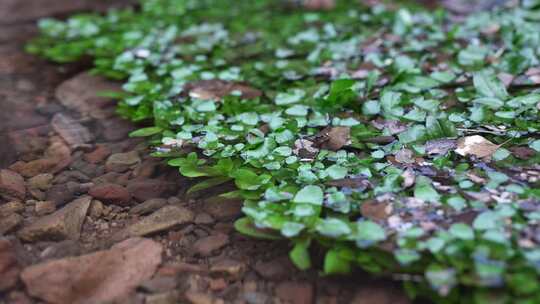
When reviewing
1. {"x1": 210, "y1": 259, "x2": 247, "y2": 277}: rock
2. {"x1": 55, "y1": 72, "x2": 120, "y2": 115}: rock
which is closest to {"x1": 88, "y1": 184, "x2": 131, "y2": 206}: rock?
{"x1": 210, "y1": 259, "x2": 247, "y2": 277}: rock

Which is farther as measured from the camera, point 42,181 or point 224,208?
point 42,181


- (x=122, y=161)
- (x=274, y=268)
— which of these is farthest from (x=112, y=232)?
(x=274, y=268)

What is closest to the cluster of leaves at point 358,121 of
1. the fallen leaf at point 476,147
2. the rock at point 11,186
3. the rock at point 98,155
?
the fallen leaf at point 476,147

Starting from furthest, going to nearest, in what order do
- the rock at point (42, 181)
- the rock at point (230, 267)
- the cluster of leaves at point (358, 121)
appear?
the rock at point (42, 181), the rock at point (230, 267), the cluster of leaves at point (358, 121)

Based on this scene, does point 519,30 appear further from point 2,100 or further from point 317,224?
point 2,100

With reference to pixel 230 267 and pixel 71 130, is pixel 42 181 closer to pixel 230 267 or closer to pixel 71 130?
pixel 71 130

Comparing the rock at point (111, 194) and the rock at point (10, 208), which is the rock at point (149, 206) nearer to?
the rock at point (111, 194)

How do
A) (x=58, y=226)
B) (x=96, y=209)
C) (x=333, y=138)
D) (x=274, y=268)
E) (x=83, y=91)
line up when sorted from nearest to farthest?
(x=274, y=268), (x=58, y=226), (x=96, y=209), (x=333, y=138), (x=83, y=91)
